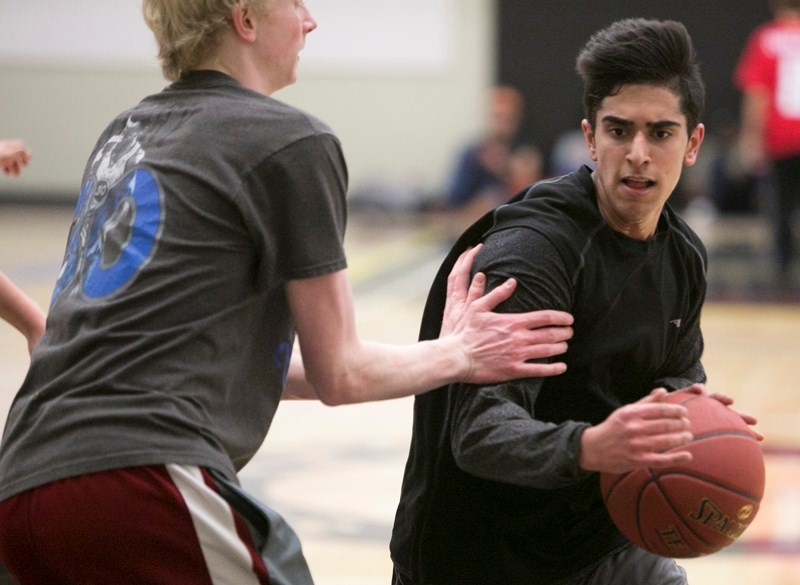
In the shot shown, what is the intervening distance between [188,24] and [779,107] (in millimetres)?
9778

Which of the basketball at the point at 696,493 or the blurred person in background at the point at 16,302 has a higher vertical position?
the blurred person in background at the point at 16,302

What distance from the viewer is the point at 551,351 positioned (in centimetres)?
262

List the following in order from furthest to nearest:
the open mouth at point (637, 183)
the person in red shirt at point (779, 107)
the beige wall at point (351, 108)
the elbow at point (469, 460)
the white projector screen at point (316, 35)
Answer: the white projector screen at point (316, 35) → the beige wall at point (351, 108) → the person in red shirt at point (779, 107) → the open mouth at point (637, 183) → the elbow at point (469, 460)

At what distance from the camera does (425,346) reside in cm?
Result: 260

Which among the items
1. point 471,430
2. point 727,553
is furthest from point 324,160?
point 727,553

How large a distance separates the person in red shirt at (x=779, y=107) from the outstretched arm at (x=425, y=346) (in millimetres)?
9113

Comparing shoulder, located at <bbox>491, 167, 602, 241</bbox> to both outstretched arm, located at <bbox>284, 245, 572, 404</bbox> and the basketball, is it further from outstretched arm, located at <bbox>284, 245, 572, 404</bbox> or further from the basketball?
the basketball

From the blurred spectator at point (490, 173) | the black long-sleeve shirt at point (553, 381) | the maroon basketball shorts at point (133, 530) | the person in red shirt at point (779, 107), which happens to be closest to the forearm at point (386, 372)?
the black long-sleeve shirt at point (553, 381)

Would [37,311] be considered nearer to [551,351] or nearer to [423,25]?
[551,351]

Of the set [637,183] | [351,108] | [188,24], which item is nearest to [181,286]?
[188,24]

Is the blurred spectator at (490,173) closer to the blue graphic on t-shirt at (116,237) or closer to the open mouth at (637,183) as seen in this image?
the open mouth at (637,183)

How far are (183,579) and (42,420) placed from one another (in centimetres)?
37

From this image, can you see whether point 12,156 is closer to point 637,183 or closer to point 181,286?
point 181,286

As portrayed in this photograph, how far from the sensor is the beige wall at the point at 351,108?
19531 millimetres
